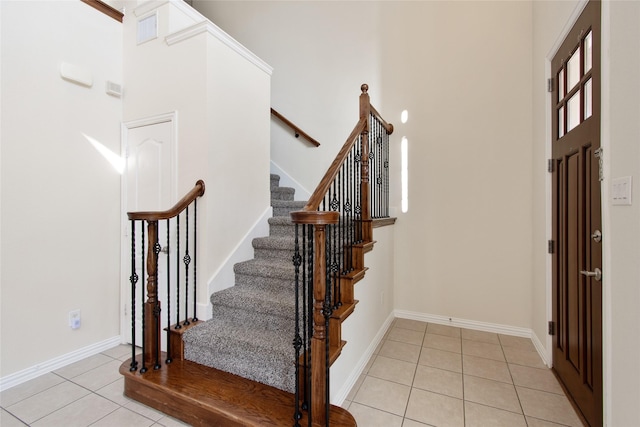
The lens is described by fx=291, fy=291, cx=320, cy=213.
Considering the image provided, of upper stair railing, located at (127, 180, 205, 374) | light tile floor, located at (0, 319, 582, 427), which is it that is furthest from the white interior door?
light tile floor, located at (0, 319, 582, 427)

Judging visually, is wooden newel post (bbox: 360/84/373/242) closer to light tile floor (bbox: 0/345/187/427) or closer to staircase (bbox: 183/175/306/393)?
staircase (bbox: 183/175/306/393)

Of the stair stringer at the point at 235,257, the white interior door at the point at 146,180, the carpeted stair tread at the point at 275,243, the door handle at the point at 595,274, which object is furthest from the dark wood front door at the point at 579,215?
the white interior door at the point at 146,180

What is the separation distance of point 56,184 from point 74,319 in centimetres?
115

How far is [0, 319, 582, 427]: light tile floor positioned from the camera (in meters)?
1.79

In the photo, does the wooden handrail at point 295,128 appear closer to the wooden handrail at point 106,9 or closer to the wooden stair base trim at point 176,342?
the wooden handrail at point 106,9

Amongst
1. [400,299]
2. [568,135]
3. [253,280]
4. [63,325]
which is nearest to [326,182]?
[253,280]

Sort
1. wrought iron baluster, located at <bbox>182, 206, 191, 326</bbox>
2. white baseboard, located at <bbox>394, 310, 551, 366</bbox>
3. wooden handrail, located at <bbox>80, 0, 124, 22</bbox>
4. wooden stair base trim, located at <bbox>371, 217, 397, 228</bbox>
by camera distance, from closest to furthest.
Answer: wrought iron baluster, located at <bbox>182, 206, 191, 326</bbox>, wooden handrail, located at <bbox>80, 0, 124, 22</bbox>, wooden stair base trim, located at <bbox>371, 217, 397, 228</bbox>, white baseboard, located at <bbox>394, 310, 551, 366</bbox>

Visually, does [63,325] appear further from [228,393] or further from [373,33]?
[373,33]

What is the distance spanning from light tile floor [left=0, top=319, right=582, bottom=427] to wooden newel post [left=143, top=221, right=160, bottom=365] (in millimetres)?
316

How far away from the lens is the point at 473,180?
310 centimetres

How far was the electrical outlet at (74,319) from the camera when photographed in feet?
8.11

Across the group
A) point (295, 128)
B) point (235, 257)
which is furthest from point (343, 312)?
point (295, 128)
